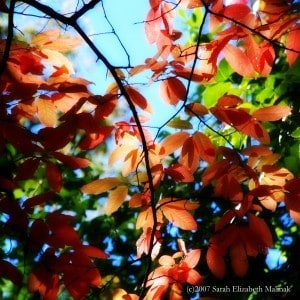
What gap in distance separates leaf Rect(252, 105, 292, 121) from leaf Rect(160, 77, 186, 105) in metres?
0.27

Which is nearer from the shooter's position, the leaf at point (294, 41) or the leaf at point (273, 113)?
the leaf at point (294, 41)

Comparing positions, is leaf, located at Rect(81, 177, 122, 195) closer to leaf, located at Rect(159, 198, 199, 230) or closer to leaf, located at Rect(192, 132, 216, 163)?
leaf, located at Rect(159, 198, 199, 230)

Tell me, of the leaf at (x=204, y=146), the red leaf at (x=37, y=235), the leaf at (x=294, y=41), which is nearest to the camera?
the leaf at (x=294, y=41)

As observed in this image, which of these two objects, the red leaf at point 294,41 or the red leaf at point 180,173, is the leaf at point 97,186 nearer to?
the red leaf at point 180,173

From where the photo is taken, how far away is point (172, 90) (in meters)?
1.37

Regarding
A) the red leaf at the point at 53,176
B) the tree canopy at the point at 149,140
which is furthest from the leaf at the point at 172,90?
the red leaf at the point at 53,176

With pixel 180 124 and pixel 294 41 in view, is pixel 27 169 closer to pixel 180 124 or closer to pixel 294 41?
pixel 180 124

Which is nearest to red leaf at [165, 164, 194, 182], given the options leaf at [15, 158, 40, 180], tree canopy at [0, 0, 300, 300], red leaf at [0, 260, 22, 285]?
tree canopy at [0, 0, 300, 300]

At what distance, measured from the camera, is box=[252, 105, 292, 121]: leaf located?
1.29 m

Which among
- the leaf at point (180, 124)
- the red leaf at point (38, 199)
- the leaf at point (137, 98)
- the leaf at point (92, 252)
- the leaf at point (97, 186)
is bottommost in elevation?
the leaf at point (92, 252)

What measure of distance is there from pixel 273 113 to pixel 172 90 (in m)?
0.36

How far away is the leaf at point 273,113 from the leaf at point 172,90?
266 millimetres

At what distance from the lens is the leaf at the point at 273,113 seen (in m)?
1.29

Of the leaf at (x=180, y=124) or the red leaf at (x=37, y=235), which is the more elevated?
the leaf at (x=180, y=124)
